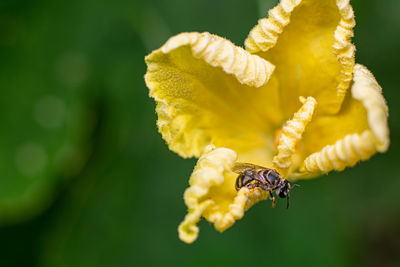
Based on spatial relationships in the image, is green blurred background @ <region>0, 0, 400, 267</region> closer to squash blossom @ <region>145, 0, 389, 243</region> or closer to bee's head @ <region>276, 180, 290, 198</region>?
squash blossom @ <region>145, 0, 389, 243</region>

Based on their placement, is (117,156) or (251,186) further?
(117,156)

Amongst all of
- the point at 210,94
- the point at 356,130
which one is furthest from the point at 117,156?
the point at 356,130

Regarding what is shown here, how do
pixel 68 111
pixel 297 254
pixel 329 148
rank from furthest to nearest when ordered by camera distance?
pixel 68 111 → pixel 297 254 → pixel 329 148

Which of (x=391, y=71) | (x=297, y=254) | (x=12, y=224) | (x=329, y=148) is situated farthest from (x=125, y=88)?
(x=329, y=148)

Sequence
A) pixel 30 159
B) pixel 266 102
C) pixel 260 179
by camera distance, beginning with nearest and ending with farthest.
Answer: pixel 260 179, pixel 266 102, pixel 30 159

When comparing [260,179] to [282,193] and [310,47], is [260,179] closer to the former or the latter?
[282,193]

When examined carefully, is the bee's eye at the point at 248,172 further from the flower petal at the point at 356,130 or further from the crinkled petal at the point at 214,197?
the flower petal at the point at 356,130

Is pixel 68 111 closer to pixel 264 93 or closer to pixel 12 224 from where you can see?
pixel 12 224
